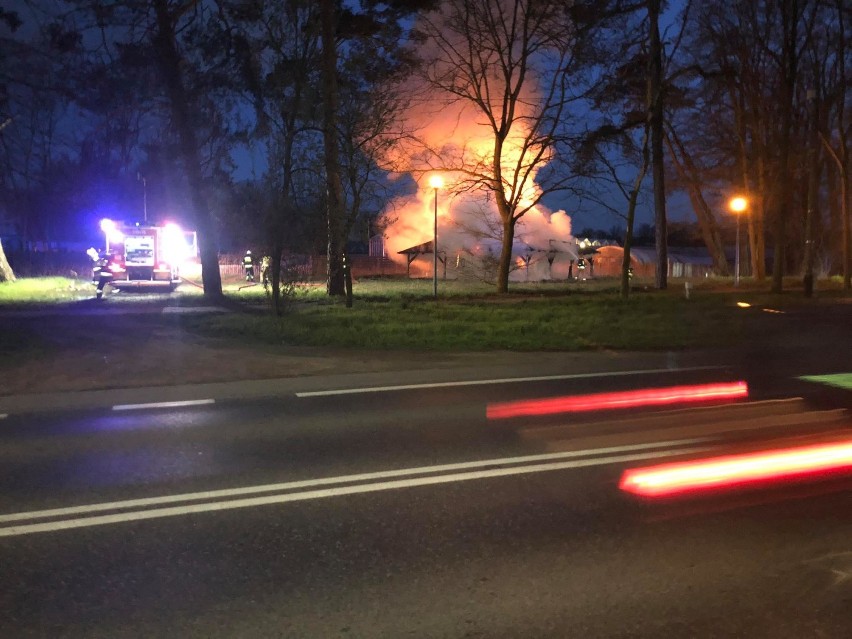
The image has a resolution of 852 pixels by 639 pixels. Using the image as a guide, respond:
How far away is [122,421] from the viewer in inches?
364

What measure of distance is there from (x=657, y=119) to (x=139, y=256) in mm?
19509

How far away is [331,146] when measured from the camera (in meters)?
23.4

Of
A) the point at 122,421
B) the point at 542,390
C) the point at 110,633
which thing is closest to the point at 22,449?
the point at 122,421

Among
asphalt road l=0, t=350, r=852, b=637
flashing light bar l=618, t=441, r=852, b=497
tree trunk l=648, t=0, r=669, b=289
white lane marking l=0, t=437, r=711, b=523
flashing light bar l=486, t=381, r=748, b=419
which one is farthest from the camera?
tree trunk l=648, t=0, r=669, b=289

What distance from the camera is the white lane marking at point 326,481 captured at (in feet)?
19.7

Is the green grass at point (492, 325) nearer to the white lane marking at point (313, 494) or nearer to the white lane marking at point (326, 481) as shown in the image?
Result: the white lane marking at point (326, 481)

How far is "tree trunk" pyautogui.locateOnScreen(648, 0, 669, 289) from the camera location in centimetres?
2772

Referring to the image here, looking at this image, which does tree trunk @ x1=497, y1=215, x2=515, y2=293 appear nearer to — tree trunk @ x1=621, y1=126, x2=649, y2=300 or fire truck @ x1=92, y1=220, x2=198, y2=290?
tree trunk @ x1=621, y1=126, x2=649, y2=300

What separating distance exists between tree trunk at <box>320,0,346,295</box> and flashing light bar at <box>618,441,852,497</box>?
14.8 m

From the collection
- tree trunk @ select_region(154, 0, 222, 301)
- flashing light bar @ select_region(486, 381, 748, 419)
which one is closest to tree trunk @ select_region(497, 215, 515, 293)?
tree trunk @ select_region(154, 0, 222, 301)

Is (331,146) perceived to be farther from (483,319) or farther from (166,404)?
(166,404)

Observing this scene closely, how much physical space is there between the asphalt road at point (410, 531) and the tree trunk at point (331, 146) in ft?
41.1

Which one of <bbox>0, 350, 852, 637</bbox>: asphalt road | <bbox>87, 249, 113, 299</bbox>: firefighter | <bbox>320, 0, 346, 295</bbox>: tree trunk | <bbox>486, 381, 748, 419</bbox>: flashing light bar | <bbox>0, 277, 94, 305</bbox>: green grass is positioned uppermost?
<bbox>320, 0, 346, 295</bbox>: tree trunk

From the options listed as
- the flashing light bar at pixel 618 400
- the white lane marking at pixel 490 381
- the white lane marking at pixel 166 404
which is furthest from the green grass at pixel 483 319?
the white lane marking at pixel 166 404
